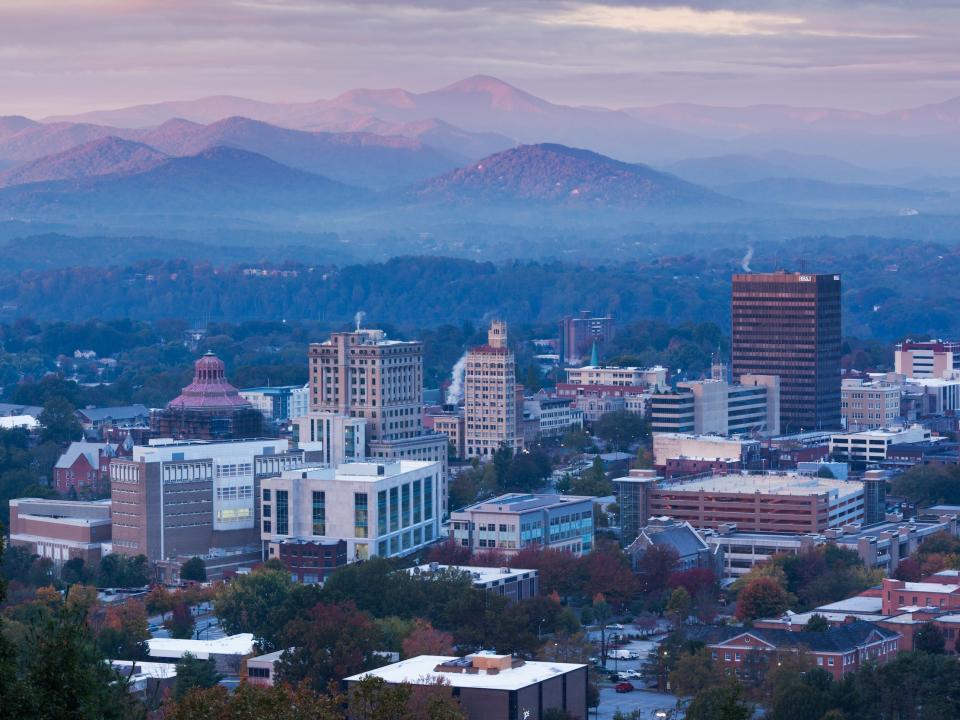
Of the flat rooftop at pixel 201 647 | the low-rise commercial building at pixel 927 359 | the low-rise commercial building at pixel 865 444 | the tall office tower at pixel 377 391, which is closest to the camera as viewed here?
the flat rooftop at pixel 201 647

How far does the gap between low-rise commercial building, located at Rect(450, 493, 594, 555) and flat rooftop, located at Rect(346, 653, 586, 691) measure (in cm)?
1542

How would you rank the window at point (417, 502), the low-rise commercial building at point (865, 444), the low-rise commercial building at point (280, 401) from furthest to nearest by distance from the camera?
the low-rise commercial building at point (280, 401), the low-rise commercial building at point (865, 444), the window at point (417, 502)

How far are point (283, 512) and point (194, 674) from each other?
1549 centimetres

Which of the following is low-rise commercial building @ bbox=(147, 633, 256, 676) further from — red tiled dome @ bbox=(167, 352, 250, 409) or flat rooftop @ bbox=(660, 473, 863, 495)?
red tiled dome @ bbox=(167, 352, 250, 409)

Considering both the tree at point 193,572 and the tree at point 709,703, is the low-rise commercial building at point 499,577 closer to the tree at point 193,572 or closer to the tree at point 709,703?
the tree at point 193,572

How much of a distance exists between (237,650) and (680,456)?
89.1ft

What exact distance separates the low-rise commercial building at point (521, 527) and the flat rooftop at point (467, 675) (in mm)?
15423

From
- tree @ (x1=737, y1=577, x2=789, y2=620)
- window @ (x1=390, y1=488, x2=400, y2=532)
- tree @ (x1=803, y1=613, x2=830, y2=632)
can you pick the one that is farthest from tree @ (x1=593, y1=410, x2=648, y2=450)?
tree @ (x1=803, y1=613, x2=830, y2=632)

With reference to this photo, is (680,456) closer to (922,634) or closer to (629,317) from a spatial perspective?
(922,634)

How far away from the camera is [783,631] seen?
43.2 m

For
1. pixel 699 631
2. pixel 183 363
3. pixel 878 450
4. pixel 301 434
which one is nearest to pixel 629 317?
pixel 183 363

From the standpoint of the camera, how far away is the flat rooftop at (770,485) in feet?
197

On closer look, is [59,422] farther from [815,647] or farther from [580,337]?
[580,337]

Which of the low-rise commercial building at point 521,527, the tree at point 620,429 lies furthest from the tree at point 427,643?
the tree at point 620,429
